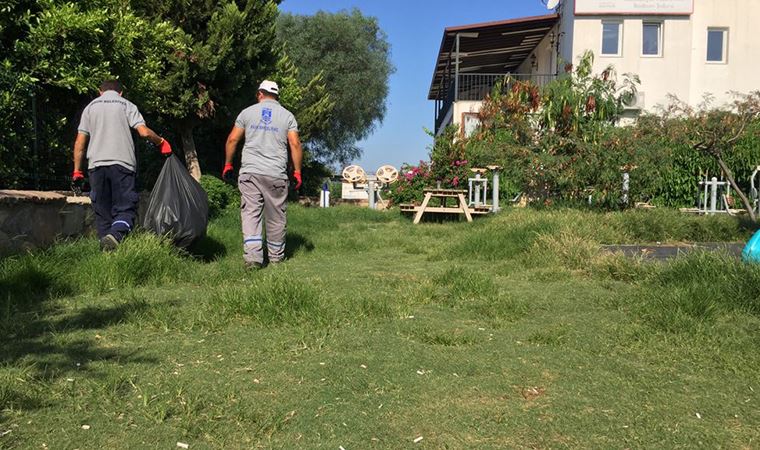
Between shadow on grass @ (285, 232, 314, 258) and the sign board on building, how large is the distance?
1395 cm

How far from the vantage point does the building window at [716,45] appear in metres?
18.4

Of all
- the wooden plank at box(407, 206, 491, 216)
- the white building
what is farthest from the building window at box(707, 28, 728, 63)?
the wooden plank at box(407, 206, 491, 216)

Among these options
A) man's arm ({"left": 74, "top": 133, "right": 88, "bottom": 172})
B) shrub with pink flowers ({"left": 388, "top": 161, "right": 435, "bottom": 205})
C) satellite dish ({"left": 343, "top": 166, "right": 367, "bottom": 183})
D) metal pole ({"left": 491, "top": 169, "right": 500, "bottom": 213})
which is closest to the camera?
man's arm ({"left": 74, "top": 133, "right": 88, "bottom": 172})

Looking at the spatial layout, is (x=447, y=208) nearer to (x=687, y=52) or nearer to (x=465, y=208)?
(x=465, y=208)

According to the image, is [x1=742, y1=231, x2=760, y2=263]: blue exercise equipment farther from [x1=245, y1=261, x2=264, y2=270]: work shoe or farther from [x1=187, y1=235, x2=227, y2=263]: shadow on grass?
[x1=187, y1=235, x2=227, y2=263]: shadow on grass

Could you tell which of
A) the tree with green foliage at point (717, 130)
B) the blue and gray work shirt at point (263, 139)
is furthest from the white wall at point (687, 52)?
the blue and gray work shirt at point (263, 139)

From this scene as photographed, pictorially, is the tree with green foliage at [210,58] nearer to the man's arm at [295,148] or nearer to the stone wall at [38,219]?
the stone wall at [38,219]

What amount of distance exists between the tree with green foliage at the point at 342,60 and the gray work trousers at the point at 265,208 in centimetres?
2205

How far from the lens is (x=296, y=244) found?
7008 millimetres

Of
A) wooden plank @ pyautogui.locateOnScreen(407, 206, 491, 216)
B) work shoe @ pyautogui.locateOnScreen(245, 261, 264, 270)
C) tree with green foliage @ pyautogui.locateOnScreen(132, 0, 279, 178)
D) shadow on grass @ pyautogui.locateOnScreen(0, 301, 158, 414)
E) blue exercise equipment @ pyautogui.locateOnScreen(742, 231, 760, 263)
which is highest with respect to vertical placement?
tree with green foliage @ pyautogui.locateOnScreen(132, 0, 279, 178)

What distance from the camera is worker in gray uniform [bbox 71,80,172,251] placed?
17.1 ft

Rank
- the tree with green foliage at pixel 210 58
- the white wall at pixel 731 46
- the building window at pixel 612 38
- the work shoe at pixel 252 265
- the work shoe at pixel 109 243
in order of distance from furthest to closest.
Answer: the building window at pixel 612 38 < the white wall at pixel 731 46 < the tree with green foliage at pixel 210 58 < the work shoe at pixel 252 265 < the work shoe at pixel 109 243

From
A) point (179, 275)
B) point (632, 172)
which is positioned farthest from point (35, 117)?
point (632, 172)

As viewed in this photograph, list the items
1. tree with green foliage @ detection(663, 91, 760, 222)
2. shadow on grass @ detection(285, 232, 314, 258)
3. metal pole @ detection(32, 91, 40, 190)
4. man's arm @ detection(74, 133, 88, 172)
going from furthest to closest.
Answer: tree with green foliage @ detection(663, 91, 760, 222) → shadow on grass @ detection(285, 232, 314, 258) → metal pole @ detection(32, 91, 40, 190) → man's arm @ detection(74, 133, 88, 172)
